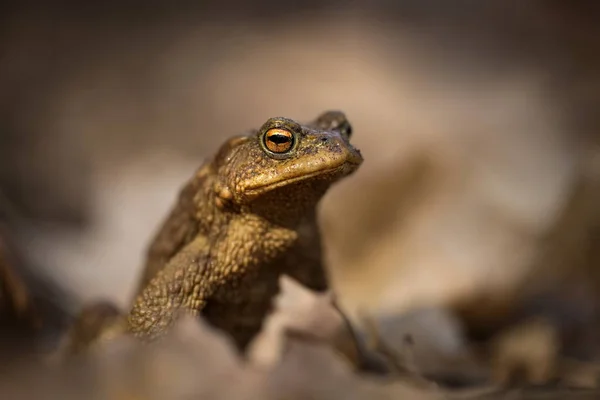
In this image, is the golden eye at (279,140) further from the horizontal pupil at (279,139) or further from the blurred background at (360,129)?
the blurred background at (360,129)

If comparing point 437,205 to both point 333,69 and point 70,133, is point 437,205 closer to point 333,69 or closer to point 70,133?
point 333,69

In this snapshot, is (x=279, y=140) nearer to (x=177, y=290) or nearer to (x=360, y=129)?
(x=177, y=290)

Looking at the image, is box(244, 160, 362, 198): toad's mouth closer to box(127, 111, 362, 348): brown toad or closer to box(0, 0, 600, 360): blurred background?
box(127, 111, 362, 348): brown toad

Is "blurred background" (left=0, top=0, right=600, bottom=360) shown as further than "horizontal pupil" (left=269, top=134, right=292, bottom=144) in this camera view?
Yes

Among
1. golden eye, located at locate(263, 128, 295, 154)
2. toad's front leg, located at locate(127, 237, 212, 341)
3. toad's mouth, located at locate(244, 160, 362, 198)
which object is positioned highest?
golden eye, located at locate(263, 128, 295, 154)

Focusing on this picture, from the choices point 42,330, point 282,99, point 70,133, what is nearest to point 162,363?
point 42,330

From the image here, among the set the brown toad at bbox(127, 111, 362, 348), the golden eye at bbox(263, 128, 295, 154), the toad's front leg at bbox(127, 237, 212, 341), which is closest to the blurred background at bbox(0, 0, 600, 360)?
the brown toad at bbox(127, 111, 362, 348)

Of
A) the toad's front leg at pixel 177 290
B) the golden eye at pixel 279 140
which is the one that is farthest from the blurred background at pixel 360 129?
the golden eye at pixel 279 140

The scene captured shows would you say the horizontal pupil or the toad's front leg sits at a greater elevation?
the horizontal pupil
